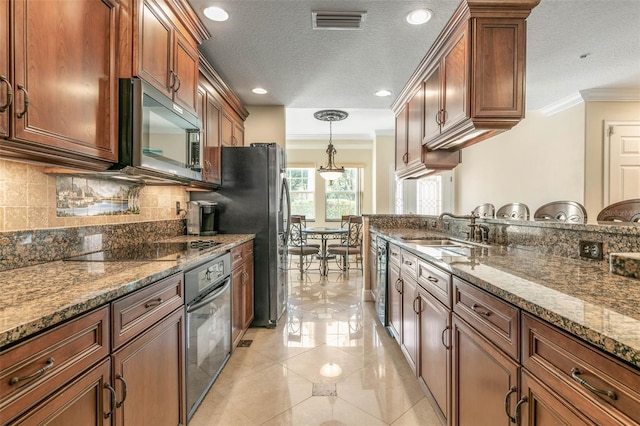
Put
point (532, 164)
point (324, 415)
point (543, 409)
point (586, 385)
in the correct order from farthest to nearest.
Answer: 1. point (532, 164)
2. point (324, 415)
3. point (543, 409)
4. point (586, 385)

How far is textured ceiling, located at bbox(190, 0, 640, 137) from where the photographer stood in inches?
86.1

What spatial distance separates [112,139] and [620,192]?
5611mm

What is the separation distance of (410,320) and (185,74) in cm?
227

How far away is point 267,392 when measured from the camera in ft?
6.50

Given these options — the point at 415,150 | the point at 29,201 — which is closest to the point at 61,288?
the point at 29,201

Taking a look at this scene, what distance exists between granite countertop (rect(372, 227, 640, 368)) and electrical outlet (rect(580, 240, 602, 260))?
4 centimetres

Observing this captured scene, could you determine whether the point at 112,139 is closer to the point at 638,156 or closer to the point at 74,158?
the point at 74,158

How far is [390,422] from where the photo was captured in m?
1.70

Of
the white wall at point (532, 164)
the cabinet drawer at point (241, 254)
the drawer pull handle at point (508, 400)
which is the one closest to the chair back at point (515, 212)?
the white wall at point (532, 164)

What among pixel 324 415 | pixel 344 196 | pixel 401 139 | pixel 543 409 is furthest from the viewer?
pixel 344 196

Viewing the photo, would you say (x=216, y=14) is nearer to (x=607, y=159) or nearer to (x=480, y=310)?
(x=480, y=310)

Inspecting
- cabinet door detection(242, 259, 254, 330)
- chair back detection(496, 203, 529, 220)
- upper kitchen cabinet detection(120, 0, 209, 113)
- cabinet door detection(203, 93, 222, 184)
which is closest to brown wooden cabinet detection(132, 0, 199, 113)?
upper kitchen cabinet detection(120, 0, 209, 113)

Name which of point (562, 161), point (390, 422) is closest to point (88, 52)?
point (390, 422)

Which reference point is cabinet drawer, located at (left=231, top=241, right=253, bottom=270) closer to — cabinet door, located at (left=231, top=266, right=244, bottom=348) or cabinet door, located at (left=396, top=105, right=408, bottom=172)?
cabinet door, located at (left=231, top=266, right=244, bottom=348)
